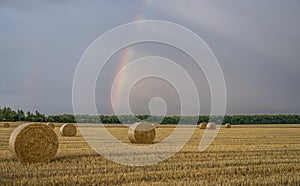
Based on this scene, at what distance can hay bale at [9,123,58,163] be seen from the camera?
13.7 metres

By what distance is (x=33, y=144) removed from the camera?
1407 centimetres

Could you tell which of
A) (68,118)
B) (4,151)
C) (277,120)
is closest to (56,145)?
(4,151)

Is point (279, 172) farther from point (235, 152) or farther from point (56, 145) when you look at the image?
point (56, 145)

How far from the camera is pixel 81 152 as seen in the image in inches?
609

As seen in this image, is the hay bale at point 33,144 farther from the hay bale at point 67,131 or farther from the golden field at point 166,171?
the hay bale at point 67,131

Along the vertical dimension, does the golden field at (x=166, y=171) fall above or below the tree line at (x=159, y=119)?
below

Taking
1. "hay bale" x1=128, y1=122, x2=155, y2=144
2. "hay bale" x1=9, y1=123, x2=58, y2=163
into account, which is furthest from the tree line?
"hay bale" x1=9, y1=123, x2=58, y2=163

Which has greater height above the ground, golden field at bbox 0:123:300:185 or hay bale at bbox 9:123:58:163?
hay bale at bbox 9:123:58:163

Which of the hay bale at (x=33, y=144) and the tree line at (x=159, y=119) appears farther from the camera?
the tree line at (x=159, y=119)

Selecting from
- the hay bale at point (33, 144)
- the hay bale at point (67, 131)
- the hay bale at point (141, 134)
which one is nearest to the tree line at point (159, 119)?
the hay bale at point (67, 131)

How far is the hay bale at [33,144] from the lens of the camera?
13.7m

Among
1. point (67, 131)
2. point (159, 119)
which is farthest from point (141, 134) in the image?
point (159, 119)

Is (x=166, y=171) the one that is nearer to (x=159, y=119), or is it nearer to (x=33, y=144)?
(x=33, y=144)

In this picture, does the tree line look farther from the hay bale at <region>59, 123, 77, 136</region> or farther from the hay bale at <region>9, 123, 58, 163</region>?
the hay bale at <region>9, 123, 58, 163</region>
